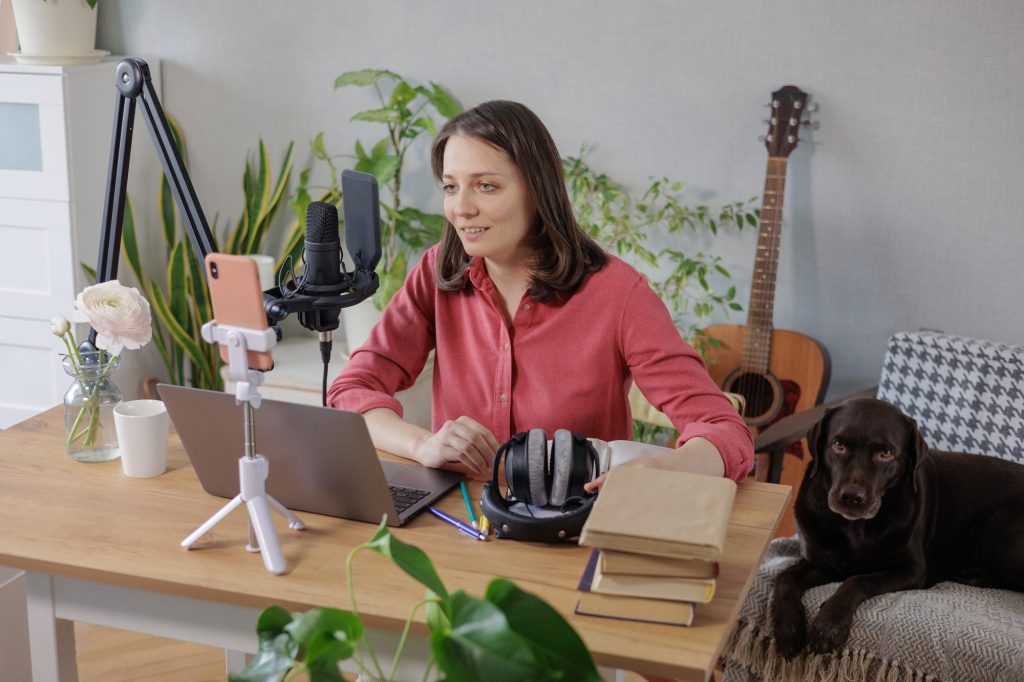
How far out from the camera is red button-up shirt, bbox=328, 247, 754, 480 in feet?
6.18

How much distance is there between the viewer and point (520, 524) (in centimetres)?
146

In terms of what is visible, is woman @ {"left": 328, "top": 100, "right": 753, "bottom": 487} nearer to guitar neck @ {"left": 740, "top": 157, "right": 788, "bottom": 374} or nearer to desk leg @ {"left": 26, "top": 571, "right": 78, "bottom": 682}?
desk leg @ {"left": 26, "top": 571, "right": 78, "bottom": 682}

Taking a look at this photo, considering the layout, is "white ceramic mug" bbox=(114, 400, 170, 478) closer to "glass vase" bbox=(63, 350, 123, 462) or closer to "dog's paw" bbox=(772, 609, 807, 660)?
"glass vase" bbox=(63, 350, 123, 462)

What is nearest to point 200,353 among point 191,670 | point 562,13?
point 191,670

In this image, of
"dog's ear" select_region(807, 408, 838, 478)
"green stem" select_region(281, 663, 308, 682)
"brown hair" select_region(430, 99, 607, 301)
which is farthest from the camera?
"dog's ear" select_region(807, 408, 838, 478)

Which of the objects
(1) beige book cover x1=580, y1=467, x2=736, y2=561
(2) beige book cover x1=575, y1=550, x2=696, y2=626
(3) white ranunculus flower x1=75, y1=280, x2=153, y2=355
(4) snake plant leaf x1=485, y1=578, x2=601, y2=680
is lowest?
(2) beige book cover x1=575, y1=550, x2=696, y2=626

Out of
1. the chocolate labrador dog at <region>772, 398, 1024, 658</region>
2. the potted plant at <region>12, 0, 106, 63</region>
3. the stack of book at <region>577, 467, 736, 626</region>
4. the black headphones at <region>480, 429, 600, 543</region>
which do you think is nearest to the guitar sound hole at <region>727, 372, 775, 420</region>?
the chocolate labrador dog at <region>772, 398, 1024, 658</region>

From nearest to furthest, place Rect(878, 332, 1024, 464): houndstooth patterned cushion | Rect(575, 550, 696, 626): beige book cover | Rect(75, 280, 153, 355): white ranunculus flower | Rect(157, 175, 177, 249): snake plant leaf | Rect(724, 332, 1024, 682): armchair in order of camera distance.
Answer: Rect(575, 550, 696, 626): beige book cover
Rect(75, 280, 153, 355): white ranunculus flower
Rect(724, 332, 1024, 682): armchair
Rect(878, 332, 1024, 464): houndstooth patterned cushion
Rect(157, 175, 177, 249): snake plant leaf

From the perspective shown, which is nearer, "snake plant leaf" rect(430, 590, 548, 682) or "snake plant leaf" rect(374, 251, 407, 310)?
"snake plant leaf" rect(430, 590, 548, 682)

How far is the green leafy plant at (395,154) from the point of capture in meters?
3.30

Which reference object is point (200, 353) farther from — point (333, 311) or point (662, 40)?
point (333, 311)

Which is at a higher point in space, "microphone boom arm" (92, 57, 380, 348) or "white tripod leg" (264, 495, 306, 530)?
"microphone boom arm" (92, 57, 380, 348)

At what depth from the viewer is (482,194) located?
72.1 inches

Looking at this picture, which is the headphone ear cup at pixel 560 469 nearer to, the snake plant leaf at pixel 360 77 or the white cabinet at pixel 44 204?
the snake plant leaf at pixel 360 77
